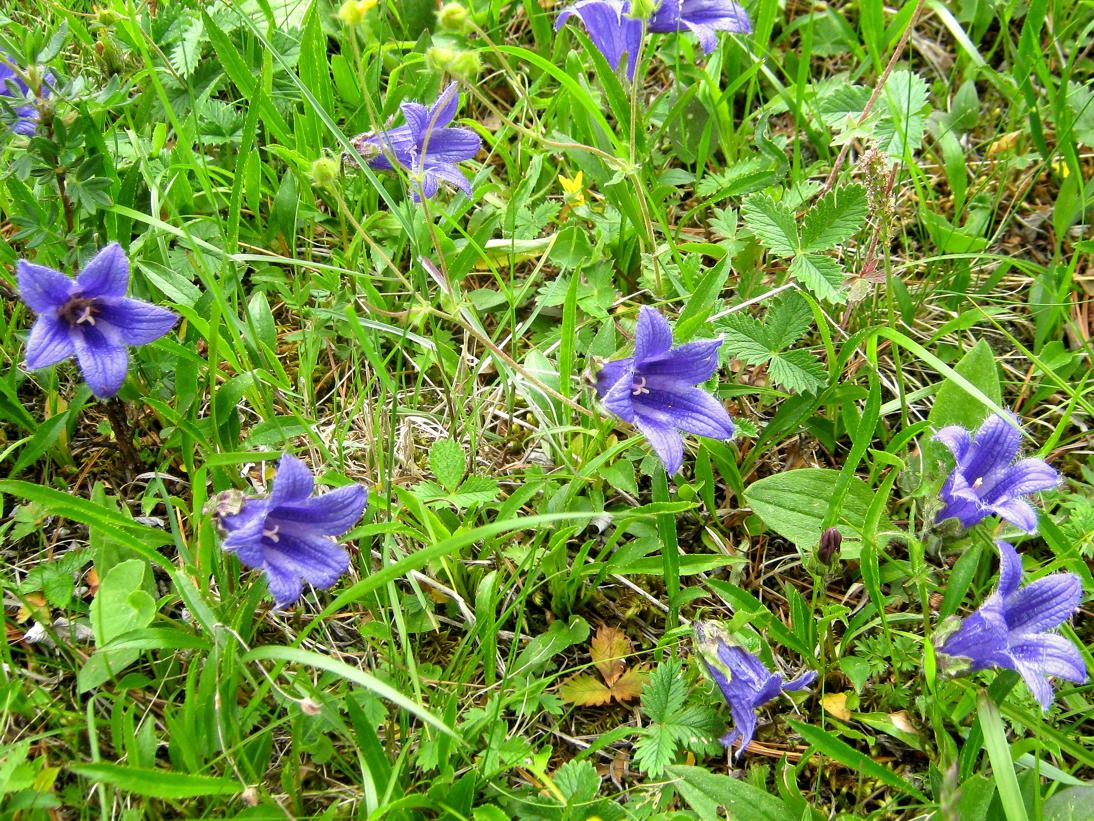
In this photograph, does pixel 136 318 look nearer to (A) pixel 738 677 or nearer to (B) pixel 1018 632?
(A) pixel 738 677

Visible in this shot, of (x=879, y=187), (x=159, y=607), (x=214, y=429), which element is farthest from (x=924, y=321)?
(x=159, y=607)

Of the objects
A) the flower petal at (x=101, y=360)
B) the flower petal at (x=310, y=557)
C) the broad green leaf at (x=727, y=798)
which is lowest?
the broad green leaf at (x=727, y=798)

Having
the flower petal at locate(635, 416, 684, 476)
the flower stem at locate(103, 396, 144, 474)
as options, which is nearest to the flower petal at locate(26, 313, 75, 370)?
the flower stem at locate(103, 396, 144, 474)

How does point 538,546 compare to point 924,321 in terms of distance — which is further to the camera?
point 924,321

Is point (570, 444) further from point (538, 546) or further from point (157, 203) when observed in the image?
point (157, 203)

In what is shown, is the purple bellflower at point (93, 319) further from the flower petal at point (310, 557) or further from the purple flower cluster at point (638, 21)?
the purple flower cluster at point (638, 21)

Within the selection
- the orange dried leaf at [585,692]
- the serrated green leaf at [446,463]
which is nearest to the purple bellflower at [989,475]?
the orange dried leaf at [585,692]

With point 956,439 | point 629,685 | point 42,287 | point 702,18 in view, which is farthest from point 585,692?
point 702,18

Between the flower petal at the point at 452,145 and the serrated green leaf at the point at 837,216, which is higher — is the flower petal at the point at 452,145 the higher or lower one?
the higher one
